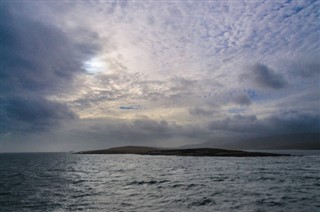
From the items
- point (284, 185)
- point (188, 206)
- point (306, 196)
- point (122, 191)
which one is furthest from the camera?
point (284, 185)

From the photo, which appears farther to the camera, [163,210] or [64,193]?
[64,193]

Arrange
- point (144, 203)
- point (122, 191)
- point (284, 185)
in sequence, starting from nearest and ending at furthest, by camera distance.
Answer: point (144, 203), point (122, 191), point (284, 185)

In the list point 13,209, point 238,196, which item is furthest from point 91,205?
point 238,196

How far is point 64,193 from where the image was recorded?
35.2m

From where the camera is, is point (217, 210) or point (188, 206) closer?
point (217, 210)

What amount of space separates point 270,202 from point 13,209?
25714 mm

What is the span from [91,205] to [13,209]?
7.68m

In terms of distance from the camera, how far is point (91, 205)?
89.5ft

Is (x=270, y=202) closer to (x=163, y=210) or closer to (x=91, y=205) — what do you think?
(x=163, y=210)

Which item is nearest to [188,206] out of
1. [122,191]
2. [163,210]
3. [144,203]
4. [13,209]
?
[163,210]

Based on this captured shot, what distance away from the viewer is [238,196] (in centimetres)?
2955

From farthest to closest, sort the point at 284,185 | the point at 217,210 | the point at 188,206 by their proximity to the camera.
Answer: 1. the point at 284,185
2. the point at 188,206
3. the point at 217,210

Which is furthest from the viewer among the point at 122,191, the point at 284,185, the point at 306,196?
the point at 284,185

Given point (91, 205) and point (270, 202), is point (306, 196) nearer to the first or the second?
point (270, 202)
